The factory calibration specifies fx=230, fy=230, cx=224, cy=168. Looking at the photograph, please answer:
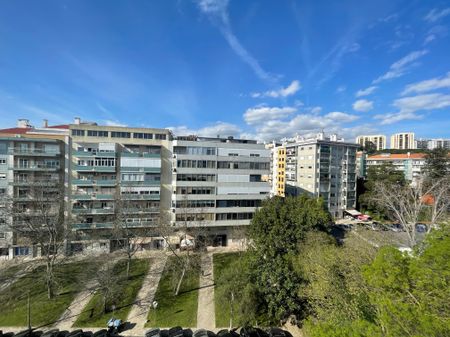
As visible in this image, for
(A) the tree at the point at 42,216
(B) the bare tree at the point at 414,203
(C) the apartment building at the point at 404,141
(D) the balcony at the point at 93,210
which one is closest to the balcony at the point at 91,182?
(A) the tree at the point at 42,216

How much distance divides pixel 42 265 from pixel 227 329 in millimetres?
25255

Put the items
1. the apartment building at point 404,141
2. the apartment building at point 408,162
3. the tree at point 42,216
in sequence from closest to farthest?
the tree at point 42,216 → the apartment building at point 408,162 → the apartment building at point 404,141

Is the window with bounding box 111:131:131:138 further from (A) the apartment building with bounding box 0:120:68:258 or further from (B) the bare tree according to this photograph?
(B) the bare tree

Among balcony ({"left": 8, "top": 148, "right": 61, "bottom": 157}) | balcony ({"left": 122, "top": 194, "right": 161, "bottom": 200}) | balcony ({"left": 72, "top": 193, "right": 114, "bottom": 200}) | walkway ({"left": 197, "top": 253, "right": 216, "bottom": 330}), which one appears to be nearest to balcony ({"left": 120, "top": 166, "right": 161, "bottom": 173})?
balcony ({"left": 122, "top": 194, "right": 161, "bottom": 200})

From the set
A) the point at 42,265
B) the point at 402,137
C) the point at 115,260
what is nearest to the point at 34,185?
the point at 42,265

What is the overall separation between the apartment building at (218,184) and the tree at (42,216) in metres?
13.9

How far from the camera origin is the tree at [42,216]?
24.8 meters

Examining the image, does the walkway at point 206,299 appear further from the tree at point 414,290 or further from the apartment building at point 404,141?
the apartment building at point 404,141

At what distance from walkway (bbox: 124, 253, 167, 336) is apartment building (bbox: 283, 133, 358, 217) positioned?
1444 inches

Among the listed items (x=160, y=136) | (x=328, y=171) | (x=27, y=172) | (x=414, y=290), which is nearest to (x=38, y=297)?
(x=27, y=172)

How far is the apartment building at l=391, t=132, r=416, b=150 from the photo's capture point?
126312 millimetres

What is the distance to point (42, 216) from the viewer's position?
82.5 ft

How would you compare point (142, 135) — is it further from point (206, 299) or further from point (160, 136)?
point (206, 299)

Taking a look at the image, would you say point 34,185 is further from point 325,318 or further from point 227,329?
point 325,318
